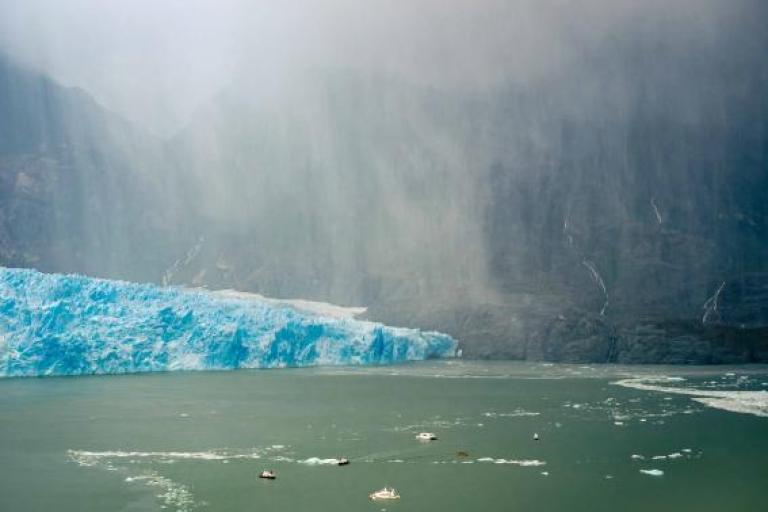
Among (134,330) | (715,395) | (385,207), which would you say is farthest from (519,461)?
(385,207)

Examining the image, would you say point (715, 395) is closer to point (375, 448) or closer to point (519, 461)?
point (519, 461)

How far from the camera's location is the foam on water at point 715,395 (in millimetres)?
20434

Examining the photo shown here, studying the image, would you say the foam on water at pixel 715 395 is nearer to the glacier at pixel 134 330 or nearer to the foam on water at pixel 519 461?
the foam on water at pixel 519 461

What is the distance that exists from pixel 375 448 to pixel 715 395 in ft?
43.8

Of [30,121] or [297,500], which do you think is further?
[30,121]

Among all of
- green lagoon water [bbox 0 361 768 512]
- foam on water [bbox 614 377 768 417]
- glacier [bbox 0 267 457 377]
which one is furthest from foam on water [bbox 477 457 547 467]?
glacier [bbox 0 267 457 377]

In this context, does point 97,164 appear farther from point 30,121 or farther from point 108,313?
point 108,313

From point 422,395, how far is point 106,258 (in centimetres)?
4790

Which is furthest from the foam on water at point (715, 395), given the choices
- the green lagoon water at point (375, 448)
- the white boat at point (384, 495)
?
the white boat at point (384, 495)

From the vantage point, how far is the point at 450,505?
36.3 ft

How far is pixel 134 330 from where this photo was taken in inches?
1208

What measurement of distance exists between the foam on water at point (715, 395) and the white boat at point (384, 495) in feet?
39.7

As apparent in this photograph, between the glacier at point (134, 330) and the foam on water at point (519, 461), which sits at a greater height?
the glacier at point (134, 330)

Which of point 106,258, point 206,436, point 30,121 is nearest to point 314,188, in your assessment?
point 106,258
